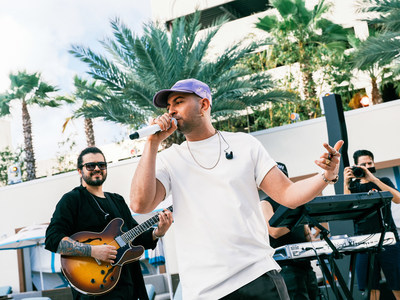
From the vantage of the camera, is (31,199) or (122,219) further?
(31,199)

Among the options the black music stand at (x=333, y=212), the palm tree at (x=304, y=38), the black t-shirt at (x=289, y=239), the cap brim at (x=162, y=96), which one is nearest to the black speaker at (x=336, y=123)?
the black t-shirt at (x=289, y=239)

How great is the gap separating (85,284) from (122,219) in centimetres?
57

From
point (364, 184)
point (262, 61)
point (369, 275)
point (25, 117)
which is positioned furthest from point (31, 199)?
point (369, 275)

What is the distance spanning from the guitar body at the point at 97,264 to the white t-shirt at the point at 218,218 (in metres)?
1.70

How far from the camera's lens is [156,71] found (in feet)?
44.3

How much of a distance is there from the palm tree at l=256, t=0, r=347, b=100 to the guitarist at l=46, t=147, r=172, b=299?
53.5 feet

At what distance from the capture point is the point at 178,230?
2498 millimetres

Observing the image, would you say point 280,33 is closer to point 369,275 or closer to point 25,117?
point 25,117

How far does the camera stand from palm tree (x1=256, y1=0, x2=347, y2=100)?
66.1 feet

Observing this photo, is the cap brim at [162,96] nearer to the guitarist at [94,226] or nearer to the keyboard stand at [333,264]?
the keyboard stand at [333,264]

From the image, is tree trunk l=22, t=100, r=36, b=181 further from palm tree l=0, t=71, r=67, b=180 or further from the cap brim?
the cap brim

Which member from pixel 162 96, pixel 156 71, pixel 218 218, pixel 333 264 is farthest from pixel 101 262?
pixel 156 71

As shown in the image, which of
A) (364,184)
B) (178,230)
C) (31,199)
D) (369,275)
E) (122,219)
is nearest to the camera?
(178,230)

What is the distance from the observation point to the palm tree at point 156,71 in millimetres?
13602
